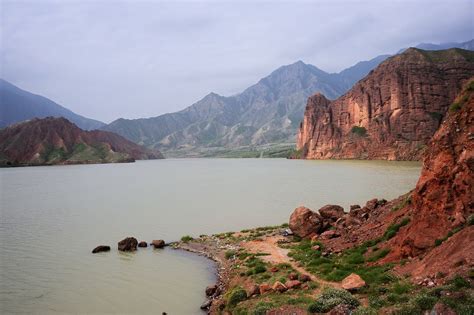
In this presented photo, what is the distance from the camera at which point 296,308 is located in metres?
15.3

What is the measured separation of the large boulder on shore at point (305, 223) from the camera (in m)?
30.2

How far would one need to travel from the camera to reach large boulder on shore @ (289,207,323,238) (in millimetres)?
30203

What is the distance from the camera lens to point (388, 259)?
63.2ft

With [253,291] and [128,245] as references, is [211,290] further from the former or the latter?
[128,245]

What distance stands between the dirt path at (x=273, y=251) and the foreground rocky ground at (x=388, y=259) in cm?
7

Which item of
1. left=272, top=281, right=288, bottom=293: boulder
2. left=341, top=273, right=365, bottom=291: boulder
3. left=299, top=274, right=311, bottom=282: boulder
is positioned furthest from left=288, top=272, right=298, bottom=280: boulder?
left=341, top=273, right=365, bottom=291: boulder

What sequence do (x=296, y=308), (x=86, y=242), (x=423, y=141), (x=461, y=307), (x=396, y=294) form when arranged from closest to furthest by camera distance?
(x=461, y=307)
(x=396, y=294)
(x=296, y=308)
(x=86, y=242)
(x=423, y=141)

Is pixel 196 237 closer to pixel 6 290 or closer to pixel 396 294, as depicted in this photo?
pixel 6 290

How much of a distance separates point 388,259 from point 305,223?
11.5 m

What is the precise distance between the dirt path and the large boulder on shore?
1.60m

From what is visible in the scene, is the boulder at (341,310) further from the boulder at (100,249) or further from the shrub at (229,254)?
the boulder at (100,249)

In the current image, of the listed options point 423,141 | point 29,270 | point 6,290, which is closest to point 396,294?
point 6,290

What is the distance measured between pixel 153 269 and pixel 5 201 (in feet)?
165

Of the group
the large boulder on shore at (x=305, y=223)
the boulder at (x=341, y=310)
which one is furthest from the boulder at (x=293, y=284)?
the large boulder on shore at (x=305, y=223)
